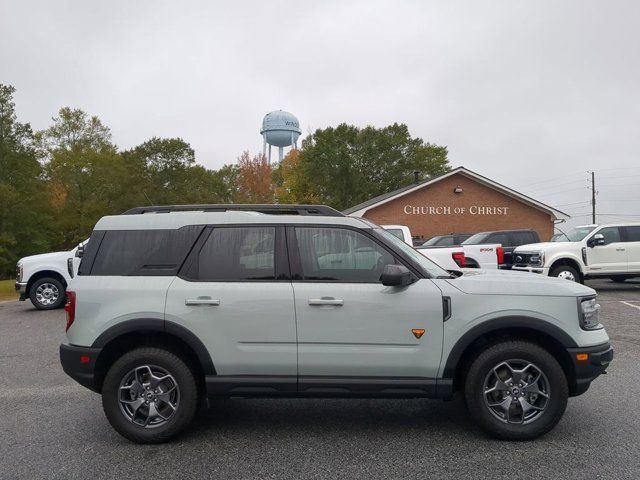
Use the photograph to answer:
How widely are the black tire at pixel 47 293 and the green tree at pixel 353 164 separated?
38.4 m

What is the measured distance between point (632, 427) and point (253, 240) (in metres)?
3.51

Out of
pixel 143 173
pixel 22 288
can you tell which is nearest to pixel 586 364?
pixel 22 288

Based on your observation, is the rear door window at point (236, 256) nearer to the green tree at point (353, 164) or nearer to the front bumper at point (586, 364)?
the front bumper at point (586, 364)

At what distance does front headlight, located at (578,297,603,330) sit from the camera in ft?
13.4

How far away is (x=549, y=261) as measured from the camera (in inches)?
547

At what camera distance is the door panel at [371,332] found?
404cm

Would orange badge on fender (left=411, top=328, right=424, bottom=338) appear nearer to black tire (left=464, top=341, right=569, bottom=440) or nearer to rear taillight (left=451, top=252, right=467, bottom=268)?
black tire (left=464, top=341, right=569, bottom=440)

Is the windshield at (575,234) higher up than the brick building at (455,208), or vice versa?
the brick building at (455,208)

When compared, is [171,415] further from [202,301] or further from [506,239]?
[506,239]

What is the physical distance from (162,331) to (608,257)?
13626 millimetres

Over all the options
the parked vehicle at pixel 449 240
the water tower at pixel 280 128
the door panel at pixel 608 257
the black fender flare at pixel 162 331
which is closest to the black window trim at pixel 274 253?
the black fender flare at pixel 162 331

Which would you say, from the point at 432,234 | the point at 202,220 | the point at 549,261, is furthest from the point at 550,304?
the point at 432,234

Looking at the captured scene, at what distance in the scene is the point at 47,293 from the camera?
12.7 meters

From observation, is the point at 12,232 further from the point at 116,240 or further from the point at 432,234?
the point at 116,240
